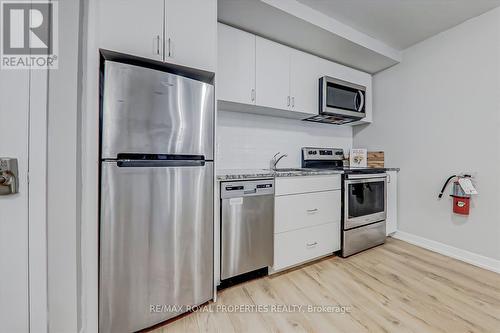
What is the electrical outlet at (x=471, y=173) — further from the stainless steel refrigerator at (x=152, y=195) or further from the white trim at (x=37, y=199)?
the white trim at (x=37, y=199)

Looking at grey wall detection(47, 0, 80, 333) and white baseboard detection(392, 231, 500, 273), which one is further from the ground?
grey wall detection(47, 0, 80, 333)

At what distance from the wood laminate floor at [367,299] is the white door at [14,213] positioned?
661mm

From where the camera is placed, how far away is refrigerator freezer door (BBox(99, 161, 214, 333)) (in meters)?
1.02

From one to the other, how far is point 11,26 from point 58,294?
114cm

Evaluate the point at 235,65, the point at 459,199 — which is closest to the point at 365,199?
the point at 459,199

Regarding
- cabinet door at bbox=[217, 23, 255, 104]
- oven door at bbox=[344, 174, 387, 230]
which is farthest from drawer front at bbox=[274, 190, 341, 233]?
cabinet door at bbox=[217, 23, 255, 104]

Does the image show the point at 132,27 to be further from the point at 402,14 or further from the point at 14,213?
the point at 402,14

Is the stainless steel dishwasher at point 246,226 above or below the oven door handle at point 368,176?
below

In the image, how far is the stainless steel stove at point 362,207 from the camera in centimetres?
198

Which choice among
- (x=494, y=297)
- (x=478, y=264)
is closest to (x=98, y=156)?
(x=494, y=297)

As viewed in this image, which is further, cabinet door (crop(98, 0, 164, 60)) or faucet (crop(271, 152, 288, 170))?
faucet (crop(271, 152, 288, 170))

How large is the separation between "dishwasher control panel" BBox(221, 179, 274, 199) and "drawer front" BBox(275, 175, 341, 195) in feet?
0.32

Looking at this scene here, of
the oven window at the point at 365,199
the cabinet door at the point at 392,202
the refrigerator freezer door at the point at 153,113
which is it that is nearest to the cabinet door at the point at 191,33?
the refrigerator freezer door at the point at 153,113

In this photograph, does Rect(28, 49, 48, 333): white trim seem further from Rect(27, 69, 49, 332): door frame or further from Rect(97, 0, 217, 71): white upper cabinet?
Rect(97, 0, 217, 71): white upper cabinet
